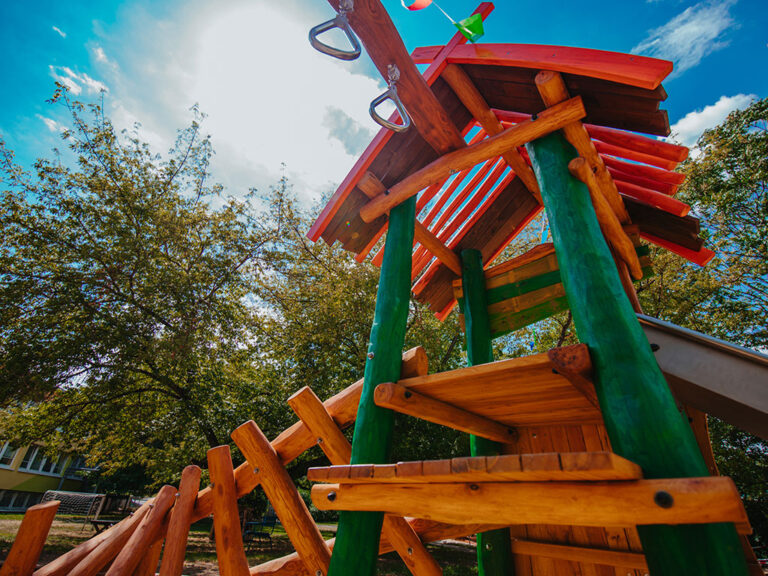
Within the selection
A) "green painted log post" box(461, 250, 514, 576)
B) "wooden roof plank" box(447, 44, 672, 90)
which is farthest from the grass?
"wooden roof plank" box(447, 44, 672, 90)

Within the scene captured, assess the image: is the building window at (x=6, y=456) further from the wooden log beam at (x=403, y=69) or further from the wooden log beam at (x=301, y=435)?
the wooden log beam at (x=403, y=69)

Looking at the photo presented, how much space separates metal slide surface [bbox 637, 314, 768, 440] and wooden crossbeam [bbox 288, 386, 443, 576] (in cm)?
212

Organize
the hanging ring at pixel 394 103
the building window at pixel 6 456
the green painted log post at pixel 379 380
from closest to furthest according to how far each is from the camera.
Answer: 1. the green painted log post at pixel 379 380
2. the hanging ring at pixel 394 103
3. the building window at pixel 6 456

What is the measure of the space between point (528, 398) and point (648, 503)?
3.30ft

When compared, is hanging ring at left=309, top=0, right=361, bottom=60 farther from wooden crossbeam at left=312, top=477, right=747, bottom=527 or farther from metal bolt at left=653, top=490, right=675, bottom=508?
metal bolt at left=653, top=490, right=675, bottom=508

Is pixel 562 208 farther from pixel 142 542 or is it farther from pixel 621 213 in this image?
pixel 142 542

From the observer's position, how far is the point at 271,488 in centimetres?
273

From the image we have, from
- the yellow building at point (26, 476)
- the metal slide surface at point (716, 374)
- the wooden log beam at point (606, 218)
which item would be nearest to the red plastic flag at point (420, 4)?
the wooden log beam at point (606, 218)

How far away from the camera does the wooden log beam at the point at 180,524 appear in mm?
2799

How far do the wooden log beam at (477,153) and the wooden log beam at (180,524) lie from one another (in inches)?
108

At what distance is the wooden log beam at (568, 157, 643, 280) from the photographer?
2.26 metres

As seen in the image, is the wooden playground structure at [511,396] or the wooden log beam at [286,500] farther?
the wooden log beam at [286,500]

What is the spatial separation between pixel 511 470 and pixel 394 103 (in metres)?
2.14

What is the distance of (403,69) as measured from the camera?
258 centimetres
